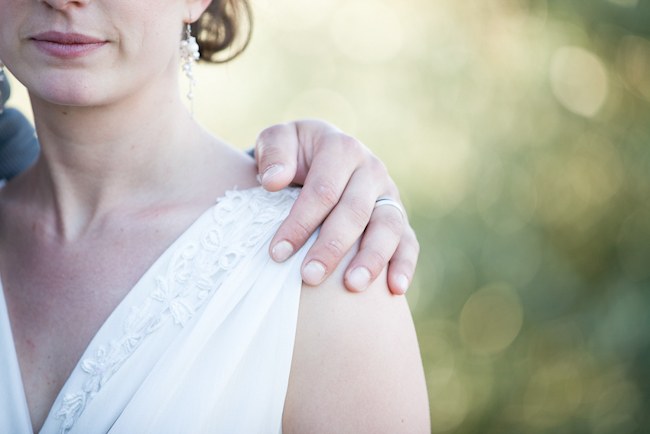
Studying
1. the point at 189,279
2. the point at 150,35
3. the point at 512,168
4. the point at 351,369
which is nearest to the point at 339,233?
the point at 351,369

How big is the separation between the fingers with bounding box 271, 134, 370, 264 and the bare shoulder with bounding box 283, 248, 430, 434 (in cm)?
5

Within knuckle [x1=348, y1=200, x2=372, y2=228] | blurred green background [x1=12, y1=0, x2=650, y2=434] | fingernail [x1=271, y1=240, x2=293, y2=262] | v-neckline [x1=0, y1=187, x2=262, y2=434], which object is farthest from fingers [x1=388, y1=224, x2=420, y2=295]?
blurred green background [x1=12, y1=0, x2=650, y2=434]

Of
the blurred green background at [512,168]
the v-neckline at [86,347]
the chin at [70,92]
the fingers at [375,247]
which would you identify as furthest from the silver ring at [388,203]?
the blurred green background at [512,168]

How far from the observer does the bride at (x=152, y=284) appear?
1.65 metres

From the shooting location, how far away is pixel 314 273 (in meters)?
1.64

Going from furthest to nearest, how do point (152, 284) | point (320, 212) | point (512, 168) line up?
point (512, 168), point (152, 284), point (320, 212)

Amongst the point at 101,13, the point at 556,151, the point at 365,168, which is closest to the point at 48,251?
the point at 101,13

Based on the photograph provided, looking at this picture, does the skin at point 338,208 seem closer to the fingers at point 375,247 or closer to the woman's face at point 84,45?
the fingers at point 375,247

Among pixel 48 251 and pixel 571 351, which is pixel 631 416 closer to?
pixel 571 351

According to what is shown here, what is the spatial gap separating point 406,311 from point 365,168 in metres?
0.35

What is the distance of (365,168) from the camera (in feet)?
6.07

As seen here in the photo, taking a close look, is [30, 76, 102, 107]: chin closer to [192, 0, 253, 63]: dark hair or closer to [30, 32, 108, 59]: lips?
[30, 32, 108, 59]: lips

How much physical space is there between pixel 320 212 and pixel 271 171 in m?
0.17

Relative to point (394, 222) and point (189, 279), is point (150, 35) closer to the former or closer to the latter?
point (189, 279)
